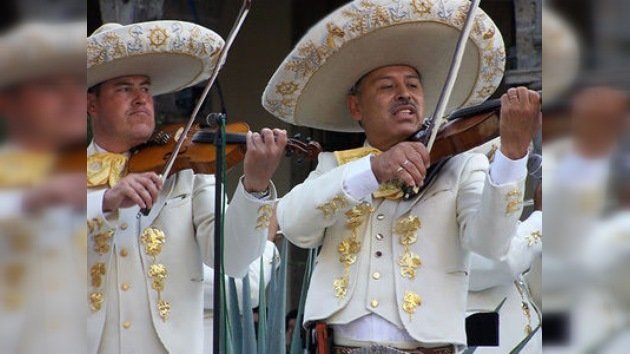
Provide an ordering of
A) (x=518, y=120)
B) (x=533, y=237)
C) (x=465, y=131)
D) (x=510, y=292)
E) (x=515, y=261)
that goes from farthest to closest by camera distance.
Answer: (x=510, y=292) → (x=515, y=261) → (x=533, y=237) → (x=465, y=131) → (x=518, y=120)

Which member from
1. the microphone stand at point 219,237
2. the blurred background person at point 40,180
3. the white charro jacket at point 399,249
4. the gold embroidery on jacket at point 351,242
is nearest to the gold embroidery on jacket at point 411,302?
the white charro jacket at point 399,249

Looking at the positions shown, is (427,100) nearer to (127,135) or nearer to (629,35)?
(127,135)

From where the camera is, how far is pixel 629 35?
84.7 inches

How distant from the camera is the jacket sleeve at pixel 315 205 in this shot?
9.53ft

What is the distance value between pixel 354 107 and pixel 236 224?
1.22 feet

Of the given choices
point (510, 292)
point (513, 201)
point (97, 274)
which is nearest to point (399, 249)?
point (513, 201)

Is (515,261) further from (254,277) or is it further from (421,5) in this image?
(421,5)

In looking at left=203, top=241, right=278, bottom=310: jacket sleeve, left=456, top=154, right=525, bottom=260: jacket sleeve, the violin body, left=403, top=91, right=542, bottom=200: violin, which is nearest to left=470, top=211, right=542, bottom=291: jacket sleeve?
left=456, top=154, right=525, bottom=260: jacket sleeve

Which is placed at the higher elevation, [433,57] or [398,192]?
[433,57]

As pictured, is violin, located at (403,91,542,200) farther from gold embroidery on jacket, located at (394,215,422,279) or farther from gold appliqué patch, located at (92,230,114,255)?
gold appliqué patch, located at (92,230,114,255)

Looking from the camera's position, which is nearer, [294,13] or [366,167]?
[366,167]

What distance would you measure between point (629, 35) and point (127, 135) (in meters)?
1.22

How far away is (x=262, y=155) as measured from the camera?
2.88 metres

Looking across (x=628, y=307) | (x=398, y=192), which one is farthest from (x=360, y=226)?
(x=628, y=307)
